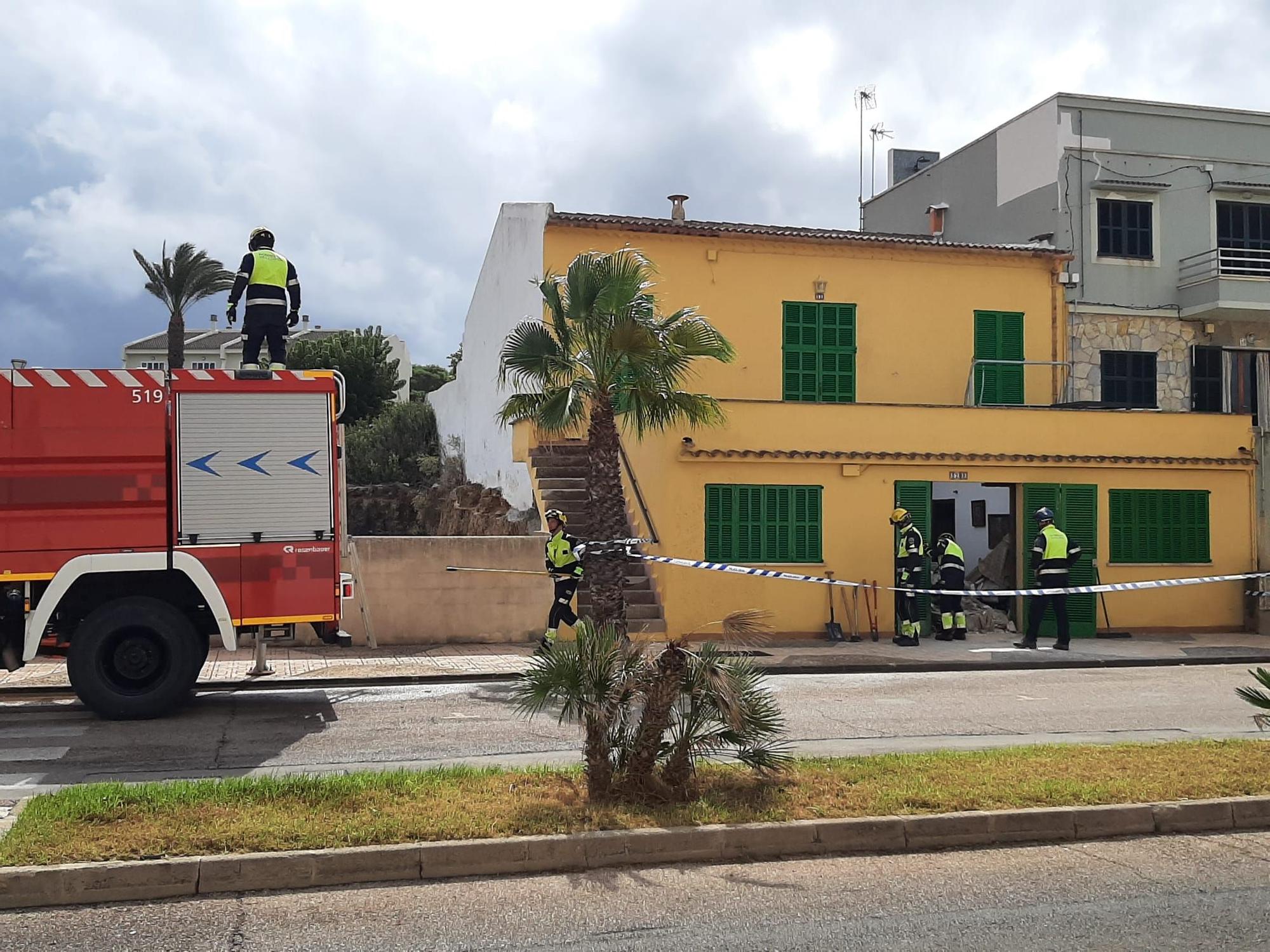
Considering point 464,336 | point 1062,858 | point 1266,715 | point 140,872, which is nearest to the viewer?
point 140,872

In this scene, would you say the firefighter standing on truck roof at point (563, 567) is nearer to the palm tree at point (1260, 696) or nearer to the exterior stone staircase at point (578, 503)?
the exterior stone staircase at point (578, 503)

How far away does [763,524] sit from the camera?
727 inches

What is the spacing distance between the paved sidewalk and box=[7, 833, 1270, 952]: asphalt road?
19.7ft

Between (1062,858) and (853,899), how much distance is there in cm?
146

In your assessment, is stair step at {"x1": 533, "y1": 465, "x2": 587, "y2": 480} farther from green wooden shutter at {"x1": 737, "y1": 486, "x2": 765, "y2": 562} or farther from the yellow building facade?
green wooden shutter at {"x1": 737, "y1": 486, "x2": 765, "y2": 562}

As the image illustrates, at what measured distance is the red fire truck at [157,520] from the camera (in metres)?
10.2

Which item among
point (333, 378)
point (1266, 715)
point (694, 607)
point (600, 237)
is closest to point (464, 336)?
point (600, 237)

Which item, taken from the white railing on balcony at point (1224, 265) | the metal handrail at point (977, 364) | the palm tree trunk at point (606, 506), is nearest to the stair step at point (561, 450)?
the palm tree trunk at point (606, 506)

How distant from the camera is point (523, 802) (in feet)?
23.0

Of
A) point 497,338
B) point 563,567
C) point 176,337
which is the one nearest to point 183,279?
point 176,337

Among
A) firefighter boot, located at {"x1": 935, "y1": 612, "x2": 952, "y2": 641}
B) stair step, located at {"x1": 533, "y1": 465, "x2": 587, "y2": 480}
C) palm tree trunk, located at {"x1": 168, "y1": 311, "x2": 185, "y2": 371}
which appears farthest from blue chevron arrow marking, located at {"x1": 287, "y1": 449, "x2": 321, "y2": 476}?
palm tree trunk, located at {"x1": 168, "y1": 311, "x2": 185, "y2": 371}

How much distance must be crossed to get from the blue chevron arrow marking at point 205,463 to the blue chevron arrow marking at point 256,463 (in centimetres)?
23

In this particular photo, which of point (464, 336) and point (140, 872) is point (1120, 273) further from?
point (140, 872)

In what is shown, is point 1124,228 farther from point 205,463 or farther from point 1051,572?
point 205,463
